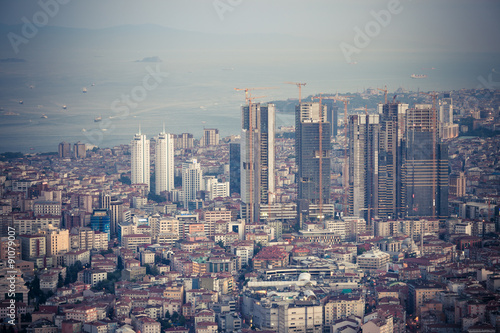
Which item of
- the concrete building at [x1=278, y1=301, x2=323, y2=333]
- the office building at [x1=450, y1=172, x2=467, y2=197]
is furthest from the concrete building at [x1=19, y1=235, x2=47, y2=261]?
the office building at [x1=450, y1=172, x2=467, y2=197]

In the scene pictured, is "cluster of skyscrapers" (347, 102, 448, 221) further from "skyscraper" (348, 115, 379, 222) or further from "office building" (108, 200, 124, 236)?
"office building" (108, 200, 124, 236)

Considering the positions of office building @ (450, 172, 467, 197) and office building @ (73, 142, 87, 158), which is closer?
office building @ (450, 172, 467, 197)

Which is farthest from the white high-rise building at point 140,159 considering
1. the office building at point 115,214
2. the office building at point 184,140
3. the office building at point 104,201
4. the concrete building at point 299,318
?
the concrete building at point 299,318

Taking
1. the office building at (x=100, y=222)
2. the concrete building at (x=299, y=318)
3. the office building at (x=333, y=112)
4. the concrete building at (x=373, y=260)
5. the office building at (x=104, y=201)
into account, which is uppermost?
the office building at (x=333, y=112)

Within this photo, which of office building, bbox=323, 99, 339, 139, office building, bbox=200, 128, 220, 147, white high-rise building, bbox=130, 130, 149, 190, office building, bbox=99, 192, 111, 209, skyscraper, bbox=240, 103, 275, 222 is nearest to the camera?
office building, bbox=99, 192, 111, 209

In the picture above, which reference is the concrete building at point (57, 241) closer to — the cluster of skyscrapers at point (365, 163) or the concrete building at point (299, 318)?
the cluster of skyscrapers at point (365, 163)

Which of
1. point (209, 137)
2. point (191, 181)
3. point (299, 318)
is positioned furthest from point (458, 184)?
point (209, 137)

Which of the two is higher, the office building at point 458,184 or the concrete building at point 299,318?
the office building at point 458,184
